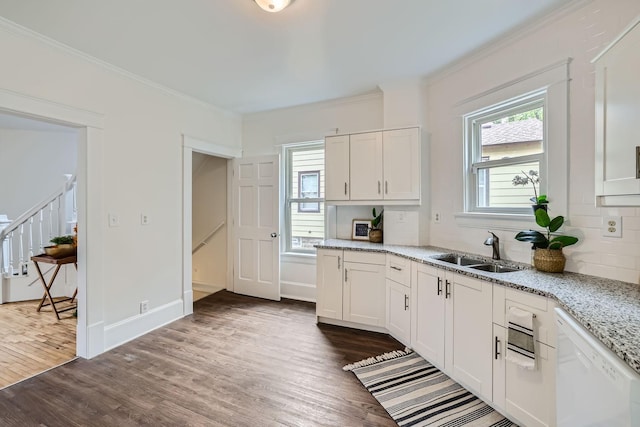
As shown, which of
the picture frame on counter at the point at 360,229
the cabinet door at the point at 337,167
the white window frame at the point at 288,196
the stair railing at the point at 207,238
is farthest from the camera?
the stair railing at the point at 207,238

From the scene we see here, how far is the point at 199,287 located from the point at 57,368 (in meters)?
2.39

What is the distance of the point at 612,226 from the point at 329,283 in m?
2.33

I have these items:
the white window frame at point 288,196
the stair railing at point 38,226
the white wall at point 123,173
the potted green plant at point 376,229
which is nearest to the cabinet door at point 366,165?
the potted green plant at point 376,229

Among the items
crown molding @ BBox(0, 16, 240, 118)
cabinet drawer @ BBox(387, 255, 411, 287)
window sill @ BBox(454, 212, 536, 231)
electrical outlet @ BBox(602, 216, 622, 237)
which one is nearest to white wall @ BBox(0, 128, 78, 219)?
crown molding @ BBox(0, 16, 240, 118)

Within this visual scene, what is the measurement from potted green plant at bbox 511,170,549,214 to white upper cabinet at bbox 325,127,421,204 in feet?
2.87

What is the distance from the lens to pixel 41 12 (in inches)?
77.6

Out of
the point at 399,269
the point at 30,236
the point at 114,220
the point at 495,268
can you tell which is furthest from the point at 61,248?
the point at 495,268

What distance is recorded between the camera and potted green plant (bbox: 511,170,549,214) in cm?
210

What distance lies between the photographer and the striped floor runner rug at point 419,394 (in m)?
1.83

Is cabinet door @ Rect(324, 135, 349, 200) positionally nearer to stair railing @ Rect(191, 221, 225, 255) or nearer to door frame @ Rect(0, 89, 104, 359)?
stair railing @ Rect(191, 221, 225, 255)

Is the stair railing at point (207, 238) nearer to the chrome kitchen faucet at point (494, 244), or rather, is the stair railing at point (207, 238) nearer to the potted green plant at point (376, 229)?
the potted green plant at point (376, 229)

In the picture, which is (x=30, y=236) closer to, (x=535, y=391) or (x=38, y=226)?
(x=38, y=226)

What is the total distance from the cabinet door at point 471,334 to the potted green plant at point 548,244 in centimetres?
47

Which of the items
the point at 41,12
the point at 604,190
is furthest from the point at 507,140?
the point at 41,12
